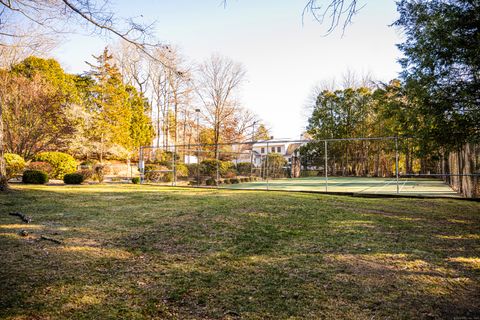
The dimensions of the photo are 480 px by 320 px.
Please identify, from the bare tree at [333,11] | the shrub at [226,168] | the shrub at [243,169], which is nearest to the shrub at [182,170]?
the shrub at [226,168]

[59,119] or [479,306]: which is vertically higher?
[59,119]

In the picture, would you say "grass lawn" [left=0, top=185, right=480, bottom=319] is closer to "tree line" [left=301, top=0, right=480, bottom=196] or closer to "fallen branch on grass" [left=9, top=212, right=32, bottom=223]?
"fallen branch on grass" [left=9, top=212, right=32, bottom=223]

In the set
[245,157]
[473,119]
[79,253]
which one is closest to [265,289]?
[79,253]

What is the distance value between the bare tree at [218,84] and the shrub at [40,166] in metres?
13.5

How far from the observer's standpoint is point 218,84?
25531mm

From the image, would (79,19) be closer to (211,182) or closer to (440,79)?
(440,79)

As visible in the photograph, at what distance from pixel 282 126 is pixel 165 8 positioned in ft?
104

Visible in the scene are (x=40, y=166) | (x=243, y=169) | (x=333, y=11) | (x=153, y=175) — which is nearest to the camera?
(x=333, y=11)

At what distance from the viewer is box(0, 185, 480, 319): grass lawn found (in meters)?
2.04

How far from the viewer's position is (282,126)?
123ft

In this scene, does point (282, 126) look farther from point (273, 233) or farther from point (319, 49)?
point (273, 233)

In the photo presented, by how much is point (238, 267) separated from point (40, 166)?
14.9 metres

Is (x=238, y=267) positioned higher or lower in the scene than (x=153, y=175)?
lower

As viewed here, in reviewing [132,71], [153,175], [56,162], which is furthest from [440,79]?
[132,71]
